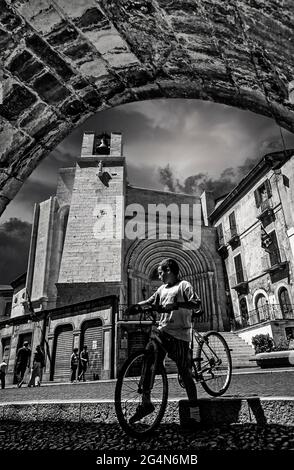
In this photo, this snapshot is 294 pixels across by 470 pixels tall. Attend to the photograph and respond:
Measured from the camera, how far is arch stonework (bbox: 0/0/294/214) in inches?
58.9

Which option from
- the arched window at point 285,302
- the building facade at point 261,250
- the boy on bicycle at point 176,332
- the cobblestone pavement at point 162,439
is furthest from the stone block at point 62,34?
the arched window at point 285,302

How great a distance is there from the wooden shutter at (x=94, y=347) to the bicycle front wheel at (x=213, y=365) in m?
11.4

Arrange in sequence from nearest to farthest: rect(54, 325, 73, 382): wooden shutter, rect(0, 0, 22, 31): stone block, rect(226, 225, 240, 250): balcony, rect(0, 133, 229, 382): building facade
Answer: rect(0, 0, 22, 31): stone block, rect(54, 325, 73, 382): wooden shutter, rect(0, 133, 229, 382): building facade, rect(226, 225, 240, 250): balcony

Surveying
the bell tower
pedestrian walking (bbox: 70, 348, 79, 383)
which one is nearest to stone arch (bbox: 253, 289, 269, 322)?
the bell tower

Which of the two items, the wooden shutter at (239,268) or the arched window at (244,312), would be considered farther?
the wooden shutter at (239,268)

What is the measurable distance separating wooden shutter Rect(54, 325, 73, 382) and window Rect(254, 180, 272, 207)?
1459 centimetres

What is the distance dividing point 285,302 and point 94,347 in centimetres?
1105

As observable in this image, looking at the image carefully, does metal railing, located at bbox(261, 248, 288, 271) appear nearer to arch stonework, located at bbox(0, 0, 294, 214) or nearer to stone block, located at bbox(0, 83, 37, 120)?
arch stonework, located at bbox(0, 0, 294, 214)

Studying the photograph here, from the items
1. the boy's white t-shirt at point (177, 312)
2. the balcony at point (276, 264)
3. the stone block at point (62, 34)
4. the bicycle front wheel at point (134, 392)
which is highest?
the balcony at point (276, 264)

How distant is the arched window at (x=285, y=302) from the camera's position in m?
16.4

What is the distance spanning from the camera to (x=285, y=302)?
16703mm

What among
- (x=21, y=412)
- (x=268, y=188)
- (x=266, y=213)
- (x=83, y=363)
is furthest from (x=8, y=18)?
(x=268, y=188)

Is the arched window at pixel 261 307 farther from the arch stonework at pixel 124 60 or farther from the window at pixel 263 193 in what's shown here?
the arch stonework at pixel 124 60

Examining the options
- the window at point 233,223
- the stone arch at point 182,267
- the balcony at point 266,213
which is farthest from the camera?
the window at point 233,223
